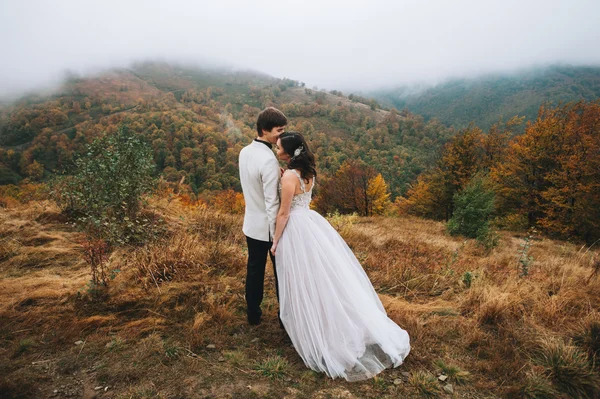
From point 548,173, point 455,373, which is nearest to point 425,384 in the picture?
point 455,373

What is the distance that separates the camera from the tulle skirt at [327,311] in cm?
273

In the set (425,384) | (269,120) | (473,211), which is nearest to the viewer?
(425,384)

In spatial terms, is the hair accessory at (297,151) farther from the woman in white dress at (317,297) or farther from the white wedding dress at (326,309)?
the white wedding dress at (326,309)

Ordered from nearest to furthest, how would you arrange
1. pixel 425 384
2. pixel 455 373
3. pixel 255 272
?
pixel 425 384, pixel 455 373, pixel 255 272

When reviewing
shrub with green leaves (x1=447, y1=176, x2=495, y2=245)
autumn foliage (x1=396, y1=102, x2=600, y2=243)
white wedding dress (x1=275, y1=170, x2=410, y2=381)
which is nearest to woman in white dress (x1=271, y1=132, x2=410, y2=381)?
white wedding dress (x1=275, y1=170, x2=410, y2=381)

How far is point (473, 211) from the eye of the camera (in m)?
12.5

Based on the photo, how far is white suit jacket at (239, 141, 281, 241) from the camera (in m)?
2.76

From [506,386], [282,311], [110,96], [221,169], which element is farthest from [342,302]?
[110,96]

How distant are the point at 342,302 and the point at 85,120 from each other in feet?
391

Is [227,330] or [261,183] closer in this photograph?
[261,183]

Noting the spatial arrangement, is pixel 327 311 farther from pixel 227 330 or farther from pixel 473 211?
pixel 473 211

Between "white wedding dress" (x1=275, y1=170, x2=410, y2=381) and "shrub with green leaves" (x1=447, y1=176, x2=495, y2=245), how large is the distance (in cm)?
1120

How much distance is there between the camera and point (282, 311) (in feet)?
10.1

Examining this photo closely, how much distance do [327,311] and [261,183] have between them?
146cm
